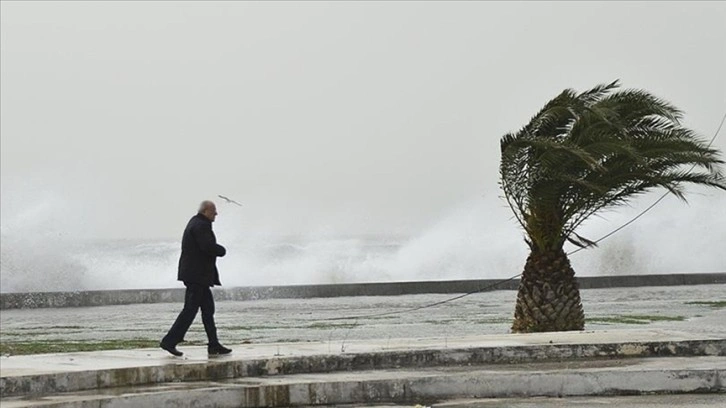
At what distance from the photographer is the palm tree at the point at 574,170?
1738 cm

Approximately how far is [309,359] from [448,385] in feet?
4.58

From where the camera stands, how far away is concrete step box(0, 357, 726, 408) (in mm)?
10234

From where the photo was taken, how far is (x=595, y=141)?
17.5 metres

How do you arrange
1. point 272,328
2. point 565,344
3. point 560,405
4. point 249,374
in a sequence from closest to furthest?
1. point 560,405
2. point 249,374
3. point 565,344
4. point 272,328

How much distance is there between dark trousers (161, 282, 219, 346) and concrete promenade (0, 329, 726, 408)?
0.22 m

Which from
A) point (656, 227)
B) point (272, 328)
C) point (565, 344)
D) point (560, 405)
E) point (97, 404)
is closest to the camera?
point (97, 404)

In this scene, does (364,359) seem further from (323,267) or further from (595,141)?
(323,267)

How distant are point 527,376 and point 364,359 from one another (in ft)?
5.46

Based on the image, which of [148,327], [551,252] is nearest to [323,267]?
[148,327]

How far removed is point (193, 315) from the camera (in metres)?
11.9

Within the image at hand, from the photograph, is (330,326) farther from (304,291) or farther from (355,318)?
(304,291)

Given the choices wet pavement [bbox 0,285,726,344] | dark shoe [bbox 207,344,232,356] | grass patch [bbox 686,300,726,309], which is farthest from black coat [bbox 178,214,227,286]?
grass patch [bbox 686,300,726,309]

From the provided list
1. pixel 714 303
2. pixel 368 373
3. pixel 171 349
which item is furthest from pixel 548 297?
pixel 714 303

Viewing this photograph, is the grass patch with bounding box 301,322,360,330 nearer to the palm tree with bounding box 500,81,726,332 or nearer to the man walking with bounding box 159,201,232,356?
the palm tree with bounding box 500,81,726,332
